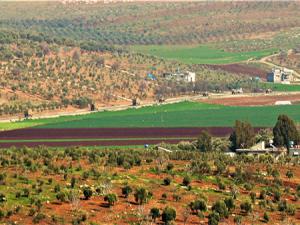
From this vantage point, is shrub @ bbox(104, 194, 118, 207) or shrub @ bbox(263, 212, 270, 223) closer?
shrub @ bbox(263, 212, 270, 223)

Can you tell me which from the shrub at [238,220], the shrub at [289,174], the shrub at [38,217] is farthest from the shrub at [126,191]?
the shrub at [289,174]

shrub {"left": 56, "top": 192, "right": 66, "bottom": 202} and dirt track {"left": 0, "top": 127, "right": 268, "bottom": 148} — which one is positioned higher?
dirt track {"left": 0, "top": 127, "right": 268, "bottom": 148}

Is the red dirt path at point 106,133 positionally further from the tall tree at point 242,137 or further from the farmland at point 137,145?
the tall tree at point 242,137

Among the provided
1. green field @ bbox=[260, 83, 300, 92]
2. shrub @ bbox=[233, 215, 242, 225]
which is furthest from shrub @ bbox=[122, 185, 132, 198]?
green field @ bbox=[260, 83, 300, 92]

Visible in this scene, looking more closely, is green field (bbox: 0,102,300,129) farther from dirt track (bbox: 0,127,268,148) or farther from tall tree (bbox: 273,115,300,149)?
tall tree (bbox: 273,115,300,149)

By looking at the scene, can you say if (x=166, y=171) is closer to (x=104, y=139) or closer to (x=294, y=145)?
(x=294, y=145)

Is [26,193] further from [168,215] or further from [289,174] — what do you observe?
[289,174]

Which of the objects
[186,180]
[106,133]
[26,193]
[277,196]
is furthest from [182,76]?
[26,193]

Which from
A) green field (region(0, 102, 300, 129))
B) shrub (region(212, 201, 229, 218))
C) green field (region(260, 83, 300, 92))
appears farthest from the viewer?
green field (region(260, 83, 300, 92))
